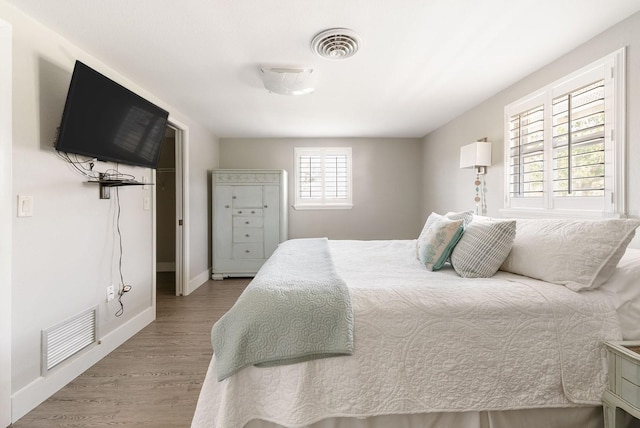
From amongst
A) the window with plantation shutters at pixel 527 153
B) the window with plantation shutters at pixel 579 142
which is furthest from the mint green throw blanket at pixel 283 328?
the window with plantation shutters at pixel 527 153

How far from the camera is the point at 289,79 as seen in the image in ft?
7.77

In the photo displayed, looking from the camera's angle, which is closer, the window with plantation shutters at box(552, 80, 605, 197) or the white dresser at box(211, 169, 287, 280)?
the window with plantation shutters at box(552, 80, 605, 197)

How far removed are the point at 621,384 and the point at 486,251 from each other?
733 millimetres

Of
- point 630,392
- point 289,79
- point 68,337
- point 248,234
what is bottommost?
point 68,337

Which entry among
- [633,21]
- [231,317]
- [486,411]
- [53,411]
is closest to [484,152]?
[633,21]

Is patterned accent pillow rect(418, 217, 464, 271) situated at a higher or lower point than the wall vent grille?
higher

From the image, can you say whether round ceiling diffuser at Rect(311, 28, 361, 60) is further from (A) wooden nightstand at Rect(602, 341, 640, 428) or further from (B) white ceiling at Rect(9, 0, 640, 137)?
(A) wooden nightstand at Rect(602, 341, 640, 428)

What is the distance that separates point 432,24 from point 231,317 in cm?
201

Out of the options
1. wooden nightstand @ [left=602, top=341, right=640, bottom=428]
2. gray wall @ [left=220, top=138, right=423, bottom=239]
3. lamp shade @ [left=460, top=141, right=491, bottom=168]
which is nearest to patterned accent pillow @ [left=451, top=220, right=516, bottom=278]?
wooden nightstand @ [left=602, top=341, right=640, bottom=428]

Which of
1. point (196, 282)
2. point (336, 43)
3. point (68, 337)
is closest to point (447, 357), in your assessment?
point (336, 43)

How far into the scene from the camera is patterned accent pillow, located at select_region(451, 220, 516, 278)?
1.64m

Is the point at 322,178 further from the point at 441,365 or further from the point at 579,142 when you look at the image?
the point at 441,365

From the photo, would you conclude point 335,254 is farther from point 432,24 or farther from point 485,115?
point 485,115

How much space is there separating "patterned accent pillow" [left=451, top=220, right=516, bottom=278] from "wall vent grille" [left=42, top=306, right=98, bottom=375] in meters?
2.53
